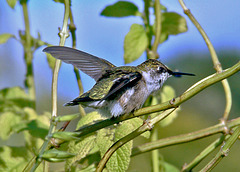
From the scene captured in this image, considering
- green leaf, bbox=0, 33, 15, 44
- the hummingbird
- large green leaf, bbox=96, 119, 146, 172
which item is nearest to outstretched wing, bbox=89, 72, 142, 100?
the hummingbird

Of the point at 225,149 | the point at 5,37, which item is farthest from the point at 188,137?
the point at 5,37

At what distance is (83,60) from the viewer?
4.98ft

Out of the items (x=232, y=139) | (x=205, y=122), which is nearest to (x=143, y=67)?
(x=232, y=139)

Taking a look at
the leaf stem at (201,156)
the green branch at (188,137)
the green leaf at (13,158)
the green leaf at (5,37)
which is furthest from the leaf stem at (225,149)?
the green leaf at (5,37)

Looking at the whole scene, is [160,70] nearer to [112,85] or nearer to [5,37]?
[112,85]

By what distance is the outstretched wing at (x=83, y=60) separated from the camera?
48.6 inches

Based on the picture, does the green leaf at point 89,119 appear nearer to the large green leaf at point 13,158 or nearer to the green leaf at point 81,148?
the green leaf at point 81,148

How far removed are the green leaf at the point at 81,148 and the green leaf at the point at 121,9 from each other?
66cm

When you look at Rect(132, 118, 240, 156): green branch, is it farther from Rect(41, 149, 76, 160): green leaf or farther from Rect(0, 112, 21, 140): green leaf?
Rect(0, 112, 21, 140): green leaf

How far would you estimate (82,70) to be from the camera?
160 centimetres

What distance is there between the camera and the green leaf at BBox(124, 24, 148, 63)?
1.62 metres

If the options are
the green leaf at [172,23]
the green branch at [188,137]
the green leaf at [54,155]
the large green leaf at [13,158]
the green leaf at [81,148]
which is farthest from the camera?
the green leaf at [172,23]

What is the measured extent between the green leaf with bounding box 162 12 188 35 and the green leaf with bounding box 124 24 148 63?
122mm

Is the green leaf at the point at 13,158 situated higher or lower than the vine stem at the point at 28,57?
lower
